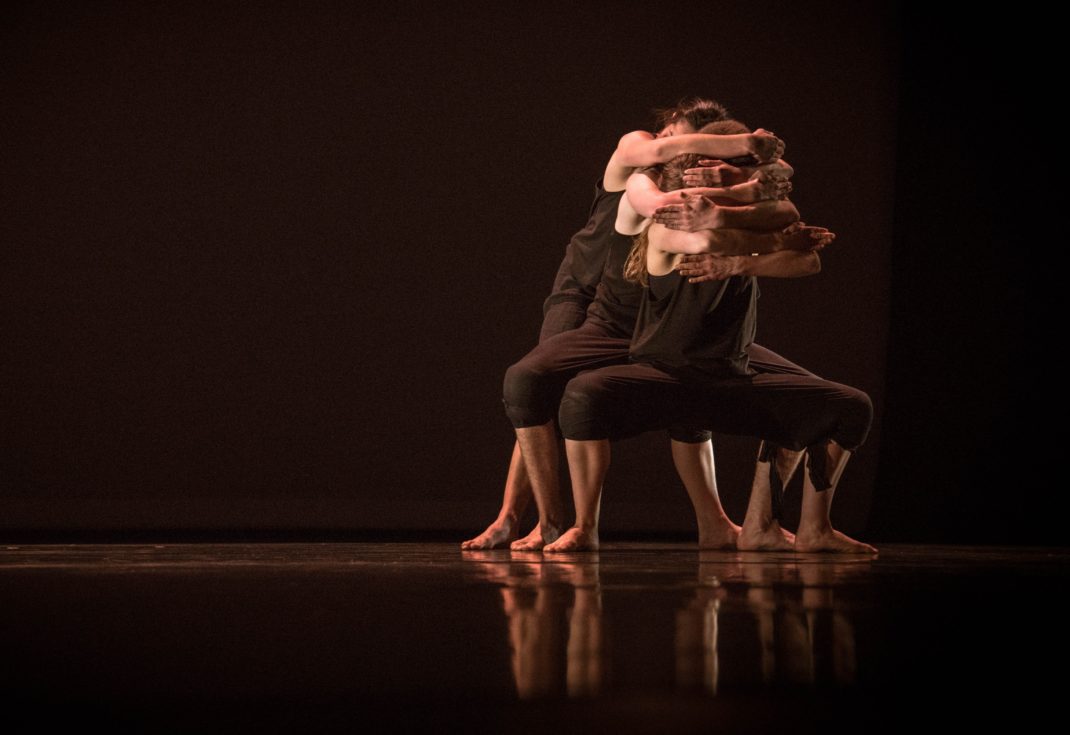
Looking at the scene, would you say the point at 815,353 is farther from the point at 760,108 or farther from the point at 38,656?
the point at 38,656

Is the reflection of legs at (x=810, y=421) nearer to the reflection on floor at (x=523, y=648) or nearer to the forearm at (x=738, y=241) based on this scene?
the forearm at (x=738, y=241)

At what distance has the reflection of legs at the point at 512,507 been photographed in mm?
3018

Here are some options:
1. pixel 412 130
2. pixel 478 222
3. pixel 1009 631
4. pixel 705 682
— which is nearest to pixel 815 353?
pixel 478 222

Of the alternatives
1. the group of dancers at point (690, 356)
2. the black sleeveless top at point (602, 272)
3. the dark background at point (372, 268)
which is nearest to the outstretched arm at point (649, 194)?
the group of dancers at point (690, 356)

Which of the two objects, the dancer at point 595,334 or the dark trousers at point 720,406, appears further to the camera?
the dark trousers at point 720,406

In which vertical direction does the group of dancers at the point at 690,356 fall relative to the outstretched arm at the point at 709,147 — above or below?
below

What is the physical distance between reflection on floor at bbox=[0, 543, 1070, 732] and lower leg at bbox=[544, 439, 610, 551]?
797 millimetres

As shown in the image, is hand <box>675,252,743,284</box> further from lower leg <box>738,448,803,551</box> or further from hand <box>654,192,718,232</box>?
lower leg <box>738,448,803,551</box>

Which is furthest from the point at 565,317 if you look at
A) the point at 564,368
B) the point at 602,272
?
the point at 564,368

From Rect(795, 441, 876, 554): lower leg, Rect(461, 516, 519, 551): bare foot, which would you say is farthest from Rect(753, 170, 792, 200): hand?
Rect(461, 516, 519, 551): bare foot

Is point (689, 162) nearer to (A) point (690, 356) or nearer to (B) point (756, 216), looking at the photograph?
(B) point (756, 216)

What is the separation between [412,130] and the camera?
447 centimetres

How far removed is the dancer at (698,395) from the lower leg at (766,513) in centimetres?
4

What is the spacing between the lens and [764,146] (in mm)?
2568
